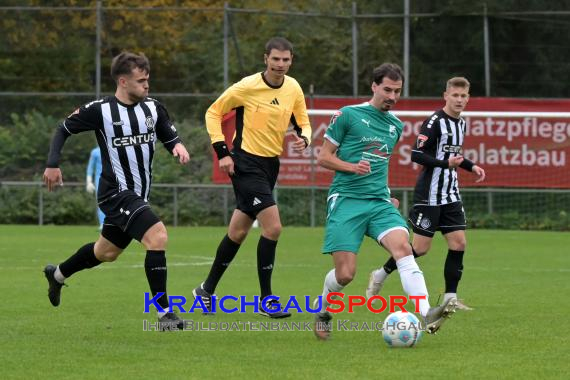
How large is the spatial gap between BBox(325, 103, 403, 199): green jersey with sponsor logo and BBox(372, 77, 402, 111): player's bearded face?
0.24ft

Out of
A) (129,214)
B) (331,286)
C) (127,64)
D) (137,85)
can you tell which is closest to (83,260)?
(129,214)

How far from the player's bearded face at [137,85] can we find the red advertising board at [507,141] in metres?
12.3

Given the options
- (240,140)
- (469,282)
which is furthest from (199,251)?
(240,140)

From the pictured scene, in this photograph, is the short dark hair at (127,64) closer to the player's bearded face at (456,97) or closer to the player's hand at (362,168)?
the player's hand at (362,168)

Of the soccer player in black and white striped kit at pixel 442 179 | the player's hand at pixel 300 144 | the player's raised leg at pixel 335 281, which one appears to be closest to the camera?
the player's raised leg at pixel 335 281

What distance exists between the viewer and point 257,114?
10.4m

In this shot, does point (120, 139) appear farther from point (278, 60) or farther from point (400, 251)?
point (400, 251)

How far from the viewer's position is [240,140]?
34.1ft

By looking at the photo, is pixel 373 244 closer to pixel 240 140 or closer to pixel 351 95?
pixel 351 95

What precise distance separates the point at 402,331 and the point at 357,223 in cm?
88

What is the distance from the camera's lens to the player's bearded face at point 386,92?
28.0 ft

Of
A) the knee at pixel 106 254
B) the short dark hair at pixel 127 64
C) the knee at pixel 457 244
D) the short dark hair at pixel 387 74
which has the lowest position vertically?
the knee at pixel 106 254

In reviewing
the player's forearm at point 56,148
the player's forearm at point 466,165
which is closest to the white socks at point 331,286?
the player's forearm at point 56,148

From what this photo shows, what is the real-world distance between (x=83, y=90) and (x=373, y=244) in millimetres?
8096
